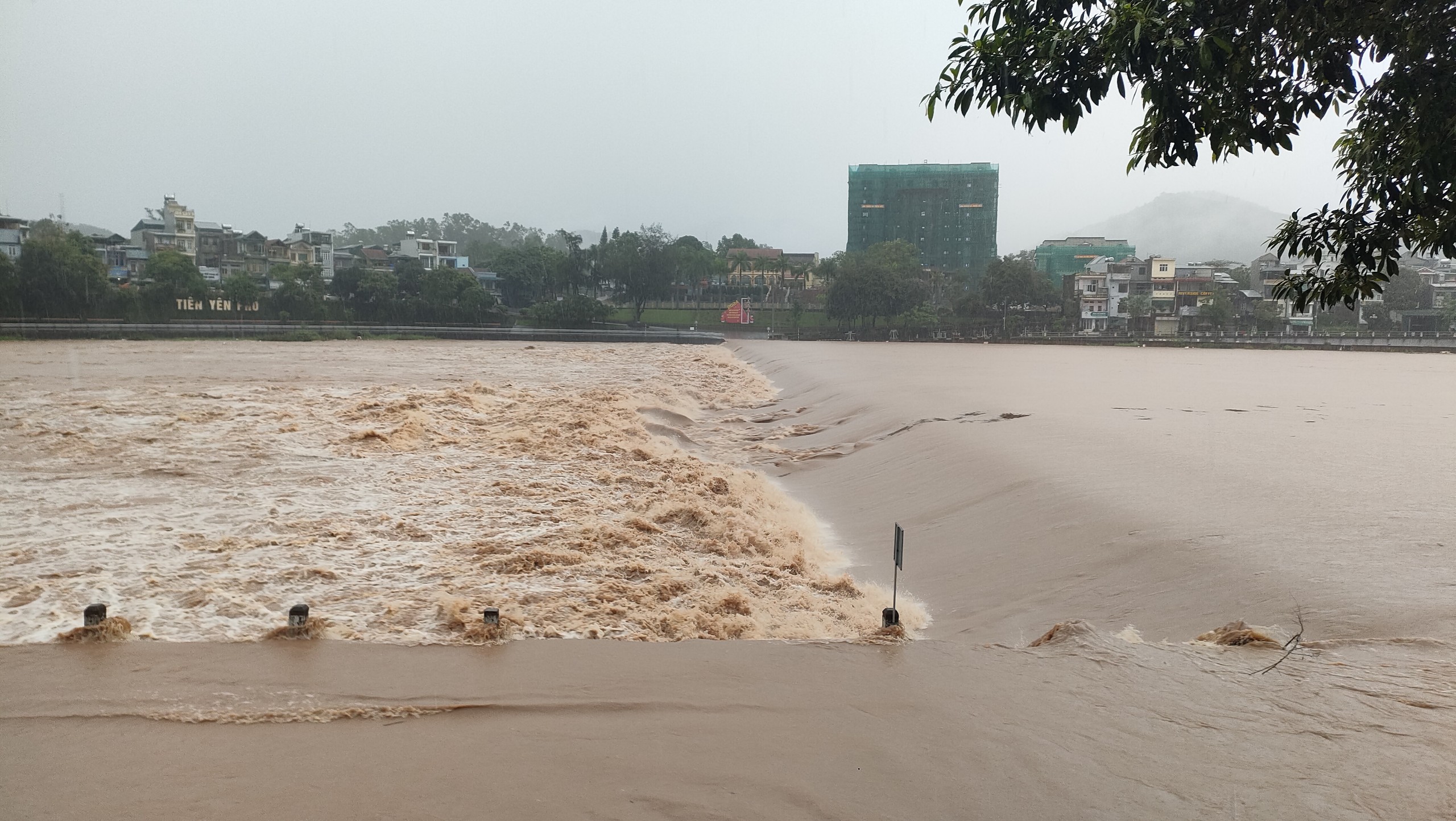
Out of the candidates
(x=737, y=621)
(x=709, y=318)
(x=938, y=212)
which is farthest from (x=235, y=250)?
(x=737, y=621)

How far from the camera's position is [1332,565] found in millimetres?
5633

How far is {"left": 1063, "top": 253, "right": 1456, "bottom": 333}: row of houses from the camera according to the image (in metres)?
53.7

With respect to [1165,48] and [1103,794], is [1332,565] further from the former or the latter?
[1165,48]

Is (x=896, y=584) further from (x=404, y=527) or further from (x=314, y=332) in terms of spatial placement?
(x=314, y=332)

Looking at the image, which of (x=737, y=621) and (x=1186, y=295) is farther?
(x=1186, y=295)

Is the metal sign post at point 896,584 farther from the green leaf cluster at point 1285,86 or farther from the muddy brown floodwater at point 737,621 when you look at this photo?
the green leaf cluster at point 1285,86

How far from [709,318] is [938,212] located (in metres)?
31.0

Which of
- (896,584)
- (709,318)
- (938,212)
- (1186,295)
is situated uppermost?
(938,212)

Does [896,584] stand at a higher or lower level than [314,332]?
lower

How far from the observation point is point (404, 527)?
798 cm

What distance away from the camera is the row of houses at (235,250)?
54.7 metres

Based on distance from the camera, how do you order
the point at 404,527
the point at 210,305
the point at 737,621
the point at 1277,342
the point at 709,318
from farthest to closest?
the point at 709,318 → the point at 210,305 → the point at 1277,342 → the point at 404,527 → the point at 737,621

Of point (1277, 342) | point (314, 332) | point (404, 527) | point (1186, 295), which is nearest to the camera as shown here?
point (404, 527)

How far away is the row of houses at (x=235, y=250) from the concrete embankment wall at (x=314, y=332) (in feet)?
14.1
